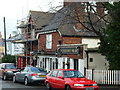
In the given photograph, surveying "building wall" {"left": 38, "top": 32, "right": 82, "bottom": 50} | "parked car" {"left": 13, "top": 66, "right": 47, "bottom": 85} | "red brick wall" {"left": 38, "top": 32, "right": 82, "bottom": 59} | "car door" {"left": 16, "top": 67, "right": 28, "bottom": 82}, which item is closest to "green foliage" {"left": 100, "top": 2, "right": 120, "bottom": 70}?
"parked car" {"left": 13, "top": 66, "right": 47, "bottom": 85}

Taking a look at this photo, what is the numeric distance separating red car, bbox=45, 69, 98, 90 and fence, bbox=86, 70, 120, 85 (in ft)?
14.8

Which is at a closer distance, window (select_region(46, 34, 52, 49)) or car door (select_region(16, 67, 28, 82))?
car door (select_region(16, 67, 28, 82))

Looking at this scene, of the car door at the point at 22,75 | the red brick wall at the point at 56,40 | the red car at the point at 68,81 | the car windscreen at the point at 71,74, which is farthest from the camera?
the red brick wall at the point at 56,40

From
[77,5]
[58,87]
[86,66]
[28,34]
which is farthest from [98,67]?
[28,34]

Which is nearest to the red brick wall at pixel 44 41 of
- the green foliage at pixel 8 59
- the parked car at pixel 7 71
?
the parked car at pixel 7 71

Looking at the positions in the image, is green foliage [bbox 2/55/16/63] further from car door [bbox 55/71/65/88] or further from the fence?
car door [bbox 55/71/65/88]

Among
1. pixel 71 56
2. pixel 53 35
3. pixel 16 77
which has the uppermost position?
pixel 53 35

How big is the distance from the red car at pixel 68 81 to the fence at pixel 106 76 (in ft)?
14.8

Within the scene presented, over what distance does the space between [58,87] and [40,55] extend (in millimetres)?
16812

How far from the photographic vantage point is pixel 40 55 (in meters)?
31.3

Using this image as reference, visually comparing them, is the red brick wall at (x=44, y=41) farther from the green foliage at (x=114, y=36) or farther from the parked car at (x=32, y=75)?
the green foliage at (x=114, y=36)

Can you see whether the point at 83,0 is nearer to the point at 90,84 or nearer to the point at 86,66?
the point at 86,66

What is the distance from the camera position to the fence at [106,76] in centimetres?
1869

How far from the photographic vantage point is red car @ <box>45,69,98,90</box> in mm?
13382
